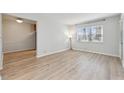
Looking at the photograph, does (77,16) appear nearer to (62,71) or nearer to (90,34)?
(90,34)

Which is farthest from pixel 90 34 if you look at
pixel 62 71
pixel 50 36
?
pixel 62 71

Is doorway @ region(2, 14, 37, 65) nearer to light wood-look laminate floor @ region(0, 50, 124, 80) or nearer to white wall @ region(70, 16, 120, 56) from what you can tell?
light wood-look laminate floor @ region(0, 50, 124, 80)

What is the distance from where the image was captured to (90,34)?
242 inches

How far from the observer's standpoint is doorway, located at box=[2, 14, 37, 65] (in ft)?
17.5

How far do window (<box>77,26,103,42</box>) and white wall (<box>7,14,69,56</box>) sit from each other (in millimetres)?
1146

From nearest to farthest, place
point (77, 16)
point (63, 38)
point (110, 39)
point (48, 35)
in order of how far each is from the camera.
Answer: point (77, 16)
point (110, 39)
point (48, 35)
point (63, 38)

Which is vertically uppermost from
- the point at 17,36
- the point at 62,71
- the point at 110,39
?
the point at 17,36

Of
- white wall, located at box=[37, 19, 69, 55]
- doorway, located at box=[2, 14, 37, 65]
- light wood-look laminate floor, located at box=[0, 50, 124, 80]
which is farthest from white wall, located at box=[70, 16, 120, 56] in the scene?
doorway, located at box=[2, 14, 37, 65]

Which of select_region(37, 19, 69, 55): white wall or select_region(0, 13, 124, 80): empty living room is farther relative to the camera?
select_region(37, 19, 69, 55): white wall

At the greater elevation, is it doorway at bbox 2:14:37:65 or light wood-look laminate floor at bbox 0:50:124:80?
doorway at bbox 2:14:37:65

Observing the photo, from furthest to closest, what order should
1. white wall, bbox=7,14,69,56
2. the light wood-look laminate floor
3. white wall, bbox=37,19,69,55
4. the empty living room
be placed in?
1. white wall, bbox=37,19,69,55
2. white wall, bbox=7,14,69,56
3. the empty living room
4. the light wood-look laminate floor

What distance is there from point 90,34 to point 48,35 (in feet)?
9.16
